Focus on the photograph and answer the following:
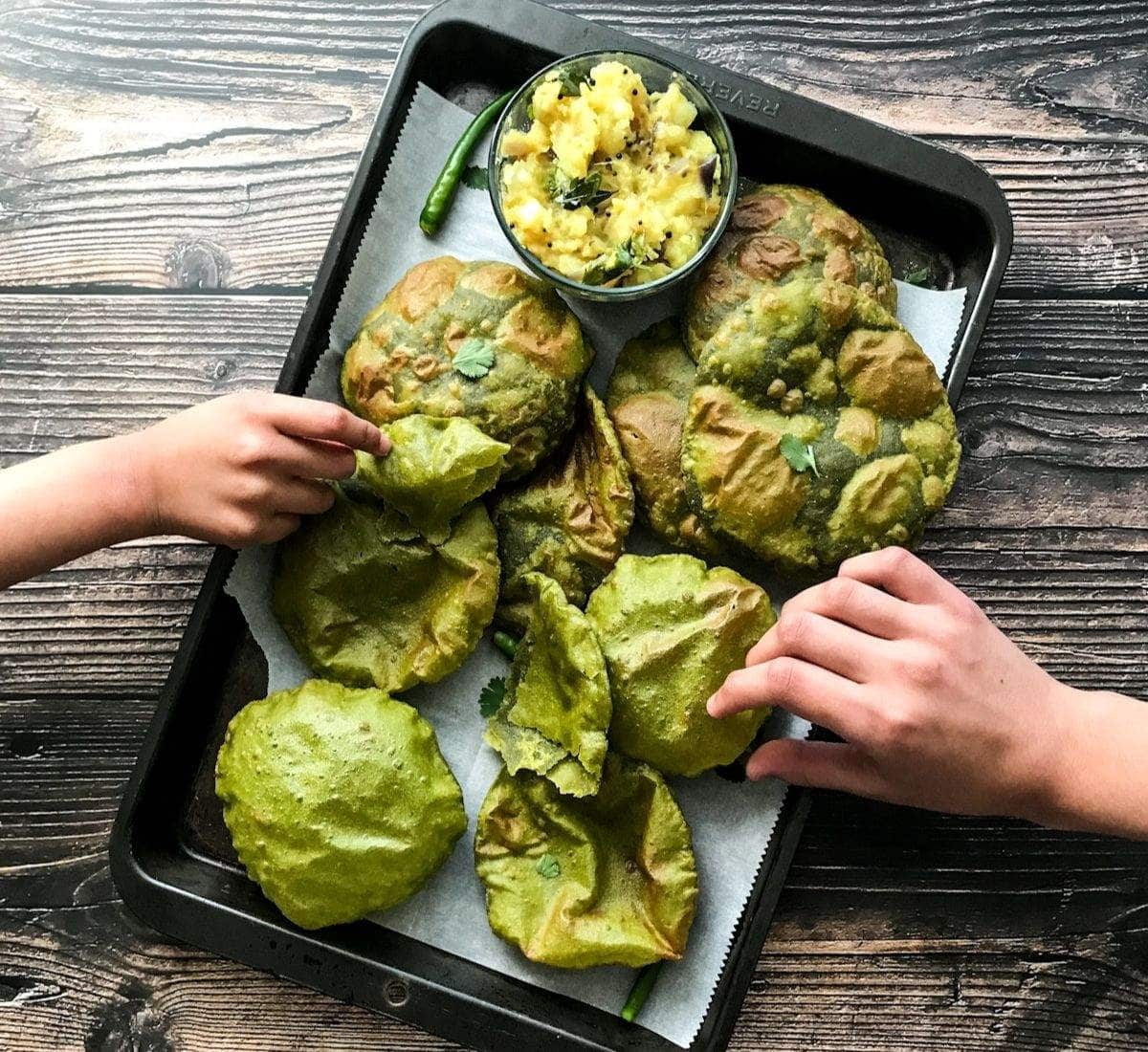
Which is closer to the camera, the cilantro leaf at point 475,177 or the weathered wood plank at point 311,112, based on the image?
the cilantro leaf at point 475,177

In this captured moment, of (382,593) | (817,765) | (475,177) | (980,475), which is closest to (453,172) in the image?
(475,177)

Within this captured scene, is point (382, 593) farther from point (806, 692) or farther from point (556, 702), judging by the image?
point (806, 692)

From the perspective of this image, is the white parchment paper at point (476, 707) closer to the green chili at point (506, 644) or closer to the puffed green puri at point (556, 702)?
the green chili at point (506, 644)

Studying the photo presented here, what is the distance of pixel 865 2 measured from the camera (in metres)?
3.05

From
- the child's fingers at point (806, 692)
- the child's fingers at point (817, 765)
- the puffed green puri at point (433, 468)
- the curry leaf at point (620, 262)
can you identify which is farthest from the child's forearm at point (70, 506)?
the child's fingers at point (817, 765)

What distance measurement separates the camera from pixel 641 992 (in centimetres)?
276

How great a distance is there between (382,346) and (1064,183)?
1.89 meters

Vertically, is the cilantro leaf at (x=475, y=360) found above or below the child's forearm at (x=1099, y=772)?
above

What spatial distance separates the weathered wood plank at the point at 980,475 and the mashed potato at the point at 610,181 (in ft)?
2.78

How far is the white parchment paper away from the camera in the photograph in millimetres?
2768

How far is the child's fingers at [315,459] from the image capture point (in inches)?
98.7

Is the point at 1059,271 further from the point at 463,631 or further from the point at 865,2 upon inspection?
the point at 463,631

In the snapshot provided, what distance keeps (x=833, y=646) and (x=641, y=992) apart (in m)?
1.05

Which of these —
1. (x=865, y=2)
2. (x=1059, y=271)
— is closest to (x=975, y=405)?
(x=1059, y=271)
